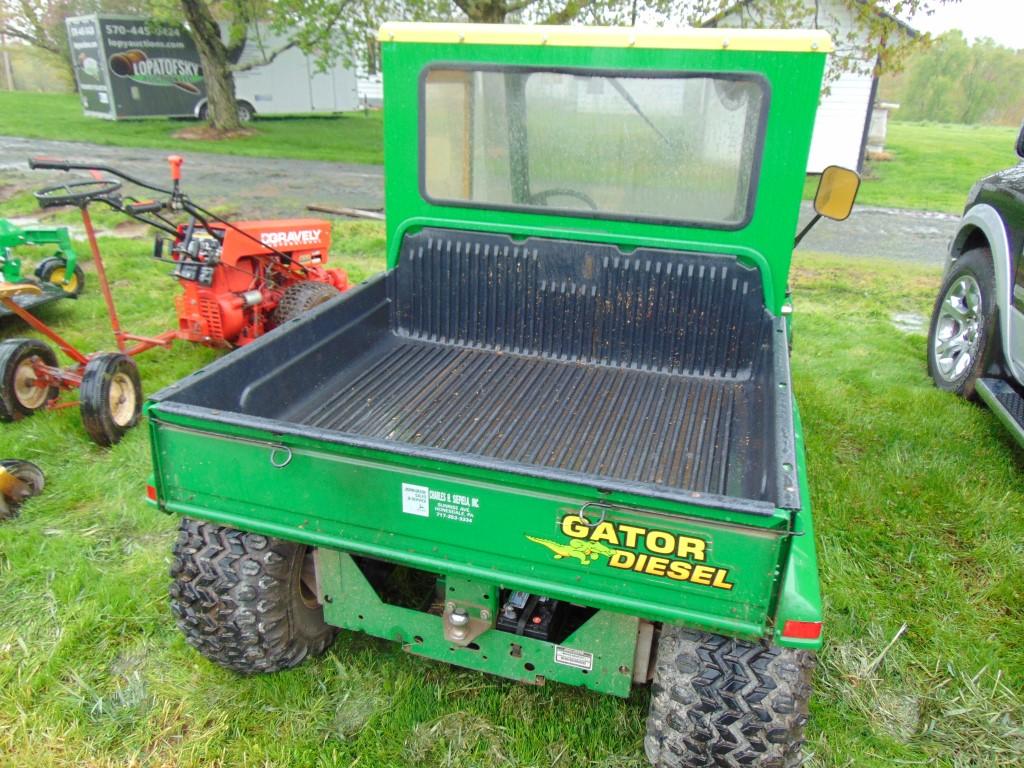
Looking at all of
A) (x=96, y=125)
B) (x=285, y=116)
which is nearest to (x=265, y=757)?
(x=96, y=125)

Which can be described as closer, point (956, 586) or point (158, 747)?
point (158, 747)

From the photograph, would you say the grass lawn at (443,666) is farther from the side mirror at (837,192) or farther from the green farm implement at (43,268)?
the green farm implement at (43,268)

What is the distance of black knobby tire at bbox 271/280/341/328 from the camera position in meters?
4.96

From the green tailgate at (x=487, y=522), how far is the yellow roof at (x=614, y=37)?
2129 mm

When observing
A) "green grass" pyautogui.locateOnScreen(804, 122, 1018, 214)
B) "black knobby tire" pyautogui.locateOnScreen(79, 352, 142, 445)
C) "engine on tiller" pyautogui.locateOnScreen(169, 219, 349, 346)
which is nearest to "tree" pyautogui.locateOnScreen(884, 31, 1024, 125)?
"green grass" pyautogui.locateOnScreen(804, 122, 1018, 214)

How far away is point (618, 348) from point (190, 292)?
2812 millimetres

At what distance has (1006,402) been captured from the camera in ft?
13.2

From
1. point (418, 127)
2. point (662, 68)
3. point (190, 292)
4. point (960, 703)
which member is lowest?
point (960, 703)

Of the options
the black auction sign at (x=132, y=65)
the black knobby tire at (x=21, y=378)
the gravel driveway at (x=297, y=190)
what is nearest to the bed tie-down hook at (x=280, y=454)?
the black knobby tire at (x=21, y=378)

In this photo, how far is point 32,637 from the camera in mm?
2824

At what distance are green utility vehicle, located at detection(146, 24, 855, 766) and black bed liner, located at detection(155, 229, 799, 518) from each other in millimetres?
13

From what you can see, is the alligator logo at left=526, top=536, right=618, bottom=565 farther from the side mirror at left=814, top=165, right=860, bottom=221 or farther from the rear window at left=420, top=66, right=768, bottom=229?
the rear window at left=420, top=66, right=768, bottom=229

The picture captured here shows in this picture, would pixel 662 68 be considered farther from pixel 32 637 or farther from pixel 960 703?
pixel 32 637

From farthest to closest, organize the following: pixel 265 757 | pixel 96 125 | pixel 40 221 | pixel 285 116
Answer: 1. pixel 285 116
2. pixel 96 125
3. pixel 40 221
4. pixel 265 757
